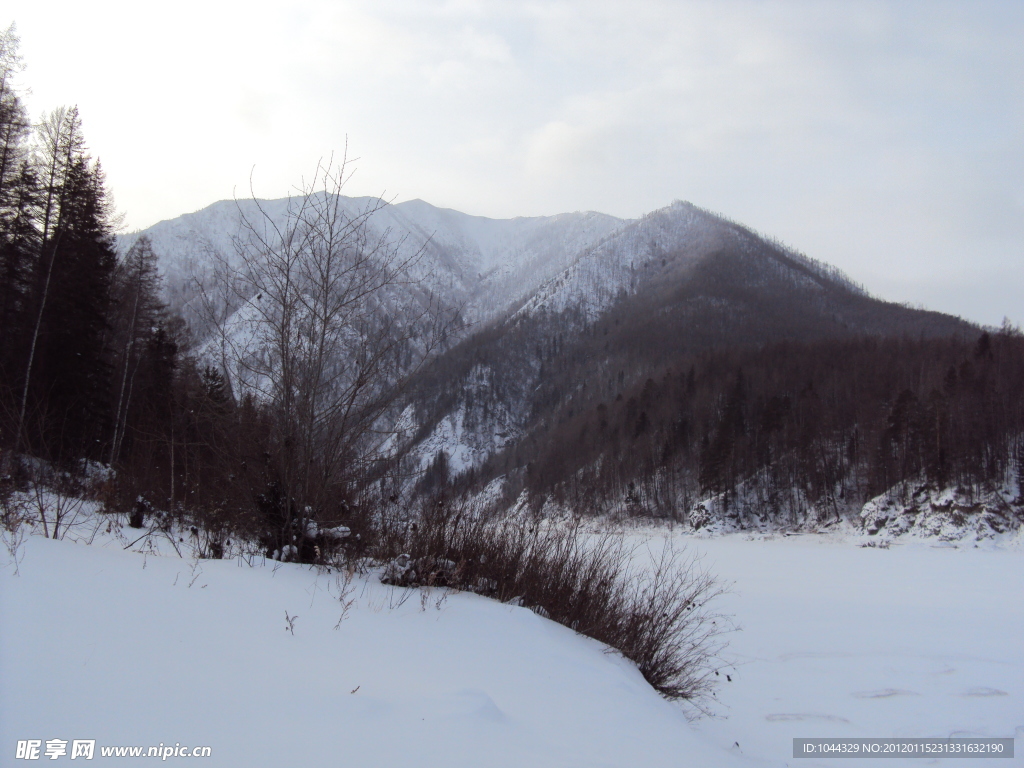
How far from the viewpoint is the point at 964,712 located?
7.29m

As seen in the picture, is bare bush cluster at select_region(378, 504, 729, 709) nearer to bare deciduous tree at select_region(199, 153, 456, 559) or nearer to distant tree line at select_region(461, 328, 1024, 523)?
bare deciduous tree at select_region(199, 153, 456, 559)

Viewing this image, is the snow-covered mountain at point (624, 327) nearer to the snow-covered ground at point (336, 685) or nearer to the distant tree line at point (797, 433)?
the distant tree line at point (797, 433)

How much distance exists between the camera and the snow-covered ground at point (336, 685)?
2.56m

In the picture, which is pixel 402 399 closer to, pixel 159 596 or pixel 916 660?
pixel 159 596

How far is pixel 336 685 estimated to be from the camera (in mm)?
3215

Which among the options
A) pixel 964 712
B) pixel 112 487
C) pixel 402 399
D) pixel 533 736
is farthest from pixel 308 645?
pixel 964 712

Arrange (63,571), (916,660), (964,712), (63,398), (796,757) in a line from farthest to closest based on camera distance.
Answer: (63,398) < (916,660) < (964,712) < (796,757) < (63,571)

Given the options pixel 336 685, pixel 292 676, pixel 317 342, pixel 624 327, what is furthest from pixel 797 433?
pixel 624 327

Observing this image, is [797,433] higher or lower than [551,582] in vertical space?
lower

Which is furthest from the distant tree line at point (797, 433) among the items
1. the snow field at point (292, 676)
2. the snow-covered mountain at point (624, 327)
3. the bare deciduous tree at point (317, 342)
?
the snow field at point (292, 676)

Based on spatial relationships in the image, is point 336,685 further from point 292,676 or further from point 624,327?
point 624,327

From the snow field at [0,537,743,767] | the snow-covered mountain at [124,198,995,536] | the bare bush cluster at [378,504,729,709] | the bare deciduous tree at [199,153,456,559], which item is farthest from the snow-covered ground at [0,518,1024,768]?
the snow-covered mountain at [124,198,995,536]

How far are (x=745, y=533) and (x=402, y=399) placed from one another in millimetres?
50745

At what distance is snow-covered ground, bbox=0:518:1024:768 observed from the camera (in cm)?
256
